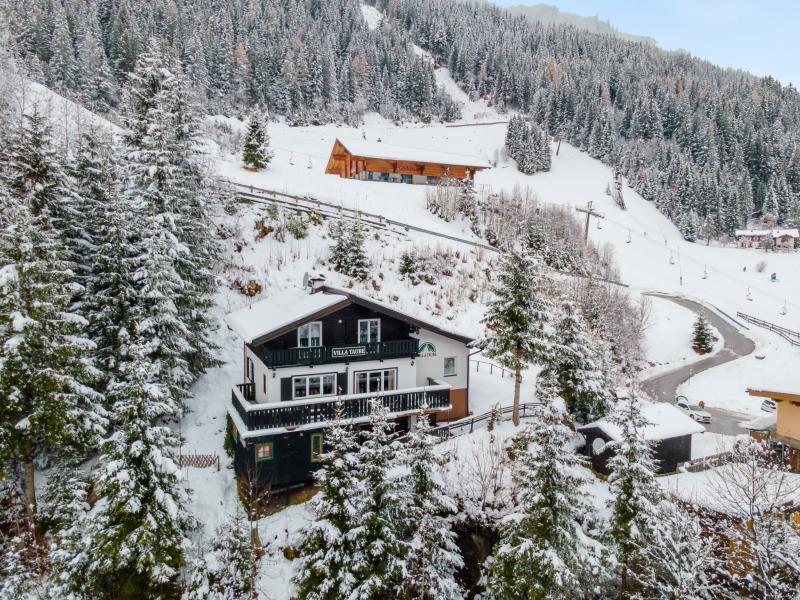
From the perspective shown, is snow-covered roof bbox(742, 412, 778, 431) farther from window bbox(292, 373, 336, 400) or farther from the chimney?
the chimney

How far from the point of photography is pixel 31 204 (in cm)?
2122

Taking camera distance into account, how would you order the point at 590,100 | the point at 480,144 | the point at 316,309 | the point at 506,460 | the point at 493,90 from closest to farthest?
the point at 506,460 < the point at 316,309 < the point at 480,144 < the point at 590,100 < the point at 493,90

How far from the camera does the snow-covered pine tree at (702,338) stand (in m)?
49.6

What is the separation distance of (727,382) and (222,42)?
10705 cm

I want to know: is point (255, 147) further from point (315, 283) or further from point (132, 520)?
point (132, 520)

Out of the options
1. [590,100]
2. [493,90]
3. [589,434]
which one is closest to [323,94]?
[493,90]

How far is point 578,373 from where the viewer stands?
23906 millimetres

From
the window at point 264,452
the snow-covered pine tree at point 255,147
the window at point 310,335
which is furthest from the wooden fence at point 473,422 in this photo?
the snow-covered pine tree at point 255,147

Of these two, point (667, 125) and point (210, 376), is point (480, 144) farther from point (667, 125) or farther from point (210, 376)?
point (210, 376)

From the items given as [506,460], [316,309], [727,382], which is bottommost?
[727,382]

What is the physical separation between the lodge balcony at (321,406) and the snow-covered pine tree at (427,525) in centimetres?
308

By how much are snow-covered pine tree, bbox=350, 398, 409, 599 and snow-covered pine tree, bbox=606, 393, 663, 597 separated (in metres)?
6.66

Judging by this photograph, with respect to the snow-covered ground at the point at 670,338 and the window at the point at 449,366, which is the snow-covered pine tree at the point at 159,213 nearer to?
the window at the point at 449,366

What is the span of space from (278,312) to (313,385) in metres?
4.23
